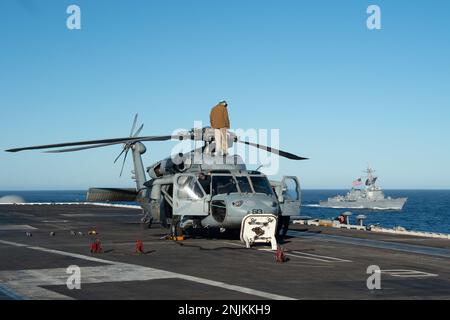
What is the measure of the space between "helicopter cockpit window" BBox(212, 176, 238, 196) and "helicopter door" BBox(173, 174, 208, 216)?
605mm

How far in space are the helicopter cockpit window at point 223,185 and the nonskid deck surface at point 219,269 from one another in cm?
221

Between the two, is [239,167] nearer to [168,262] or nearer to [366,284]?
[168,262]

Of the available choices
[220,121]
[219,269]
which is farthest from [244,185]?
[219,269]

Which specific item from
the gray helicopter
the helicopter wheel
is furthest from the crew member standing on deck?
the helicopter wheel

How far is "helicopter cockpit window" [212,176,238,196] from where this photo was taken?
81.7 ft

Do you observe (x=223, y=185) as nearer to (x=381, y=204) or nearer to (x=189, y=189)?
(x=189, y=189)

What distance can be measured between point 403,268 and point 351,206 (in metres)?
145

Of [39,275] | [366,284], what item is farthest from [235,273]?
[39,275]

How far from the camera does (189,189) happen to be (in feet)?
83.0

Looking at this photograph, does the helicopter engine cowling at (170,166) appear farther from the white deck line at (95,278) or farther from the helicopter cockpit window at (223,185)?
the white deck line at (95,278)

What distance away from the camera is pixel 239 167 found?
26.8m

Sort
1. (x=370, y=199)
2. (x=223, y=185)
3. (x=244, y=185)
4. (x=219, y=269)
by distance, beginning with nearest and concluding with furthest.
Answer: (x=219, y=269) → (x=244, y=185) → (x=223, y=185) → (x=370, y=199)

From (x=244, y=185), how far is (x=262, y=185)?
89 cm

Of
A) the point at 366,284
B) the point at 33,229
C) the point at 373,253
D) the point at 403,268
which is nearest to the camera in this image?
the point at 366,284
